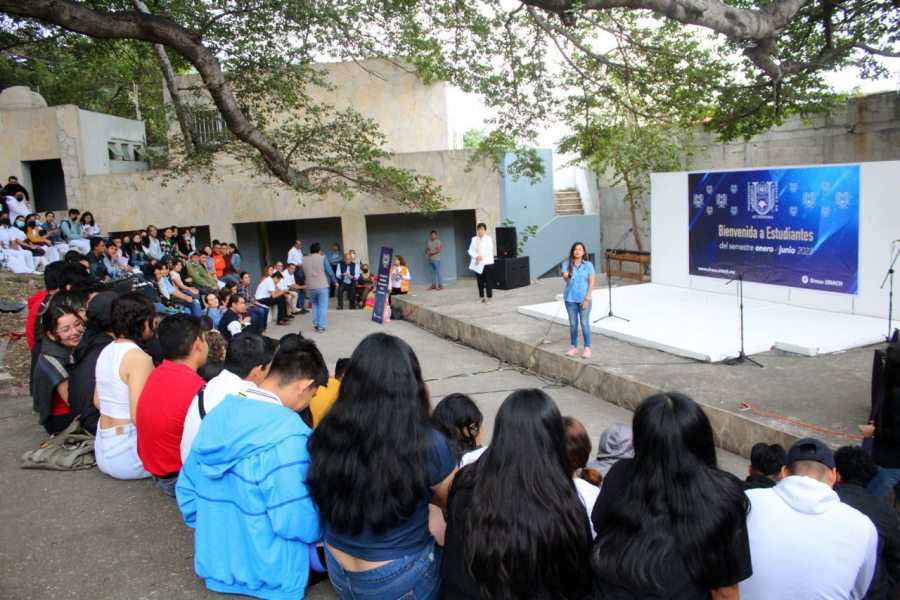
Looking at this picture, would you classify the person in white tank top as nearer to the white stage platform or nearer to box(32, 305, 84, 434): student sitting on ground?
box(32, 305, 84, 434): student sitting on ground

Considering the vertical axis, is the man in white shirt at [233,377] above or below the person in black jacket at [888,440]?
above

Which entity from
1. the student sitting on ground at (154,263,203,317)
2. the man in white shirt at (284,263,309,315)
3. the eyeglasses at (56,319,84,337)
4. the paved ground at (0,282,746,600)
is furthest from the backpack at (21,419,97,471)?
the man in white shirt at (284,263,309,315)

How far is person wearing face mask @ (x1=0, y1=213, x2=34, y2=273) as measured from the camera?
12.3 m

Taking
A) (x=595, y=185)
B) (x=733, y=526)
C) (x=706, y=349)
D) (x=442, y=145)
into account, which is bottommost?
(x=706, y=349)

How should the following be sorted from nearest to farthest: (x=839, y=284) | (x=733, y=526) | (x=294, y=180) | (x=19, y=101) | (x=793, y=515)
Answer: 1. (x=733, y=526)
2. (x=793, y=515)
3. (x=839, y=284)
4. (x=294, y=180)
5. (x=19, y=101)

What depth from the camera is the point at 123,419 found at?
13.3 ft

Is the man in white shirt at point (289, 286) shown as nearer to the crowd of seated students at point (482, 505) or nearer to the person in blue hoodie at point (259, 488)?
the crowd of seated students at point (482, 505)

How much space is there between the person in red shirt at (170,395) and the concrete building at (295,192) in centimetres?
1210

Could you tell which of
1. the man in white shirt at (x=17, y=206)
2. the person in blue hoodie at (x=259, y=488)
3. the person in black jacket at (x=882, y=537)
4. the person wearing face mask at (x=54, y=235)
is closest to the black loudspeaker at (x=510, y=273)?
the person wearing face mask at (x=54, y=235)

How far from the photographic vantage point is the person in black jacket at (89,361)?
4395mm

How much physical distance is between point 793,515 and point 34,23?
1105cm

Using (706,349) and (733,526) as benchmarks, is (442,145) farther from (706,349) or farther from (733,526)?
(733,526)

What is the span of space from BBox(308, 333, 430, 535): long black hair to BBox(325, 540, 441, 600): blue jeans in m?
0.17

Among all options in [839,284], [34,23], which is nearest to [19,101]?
[34,23]
